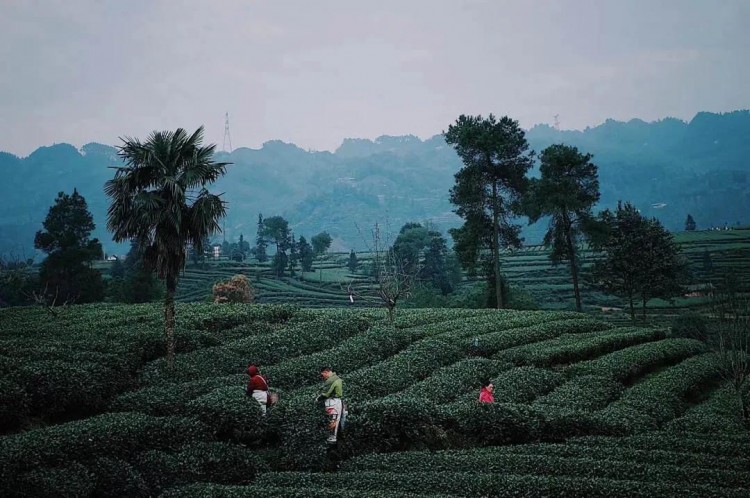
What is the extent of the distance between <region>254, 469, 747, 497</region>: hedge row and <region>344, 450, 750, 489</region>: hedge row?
890 millimetres

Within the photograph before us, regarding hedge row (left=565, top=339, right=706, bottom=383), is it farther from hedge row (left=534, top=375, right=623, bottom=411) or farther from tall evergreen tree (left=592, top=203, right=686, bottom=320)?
tall evergreen tree (left=592, top=203, right=686, bottom=320)

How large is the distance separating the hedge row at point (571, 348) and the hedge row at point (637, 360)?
0.83m

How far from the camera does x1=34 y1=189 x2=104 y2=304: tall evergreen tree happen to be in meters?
63.1

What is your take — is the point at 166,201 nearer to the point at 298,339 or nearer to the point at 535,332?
the point at 298,339

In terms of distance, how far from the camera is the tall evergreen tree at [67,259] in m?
Result: 63.1

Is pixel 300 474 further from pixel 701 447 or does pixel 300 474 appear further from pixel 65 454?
pixel 701 447

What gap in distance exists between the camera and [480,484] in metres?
13.2

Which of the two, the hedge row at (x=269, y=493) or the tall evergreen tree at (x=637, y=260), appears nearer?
the hedge row at (x=269, y=493)

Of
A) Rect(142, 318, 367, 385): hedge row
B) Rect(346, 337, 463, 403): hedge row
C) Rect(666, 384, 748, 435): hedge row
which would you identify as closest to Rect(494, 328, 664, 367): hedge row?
Rect(346, 337, 463, 403): hedge row

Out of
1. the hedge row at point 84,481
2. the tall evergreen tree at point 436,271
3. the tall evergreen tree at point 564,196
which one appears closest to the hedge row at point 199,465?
the hedge row at point 84,481

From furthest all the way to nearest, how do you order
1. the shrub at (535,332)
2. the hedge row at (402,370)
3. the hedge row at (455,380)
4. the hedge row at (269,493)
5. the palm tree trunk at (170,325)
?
the shrub at (535,332), the hedge row at (455,380), the hedge row at (402,370), the palm tree trunk at (170,325), the hedge row at (269,493)

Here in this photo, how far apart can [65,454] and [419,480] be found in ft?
28.6

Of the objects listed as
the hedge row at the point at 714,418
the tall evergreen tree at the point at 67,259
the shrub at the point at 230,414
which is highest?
the tall evergreen tree at the point at 67,259

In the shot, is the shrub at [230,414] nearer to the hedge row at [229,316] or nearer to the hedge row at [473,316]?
the hedge row at [229,316]
